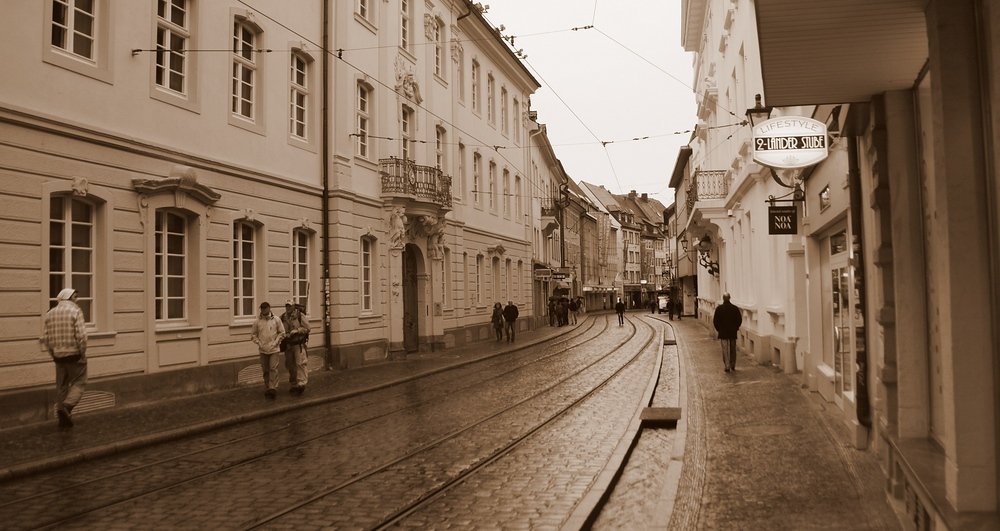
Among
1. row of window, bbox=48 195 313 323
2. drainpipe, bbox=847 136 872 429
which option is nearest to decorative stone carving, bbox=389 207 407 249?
row of window, bbox=48 195 313 323

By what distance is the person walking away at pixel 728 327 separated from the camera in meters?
18.3

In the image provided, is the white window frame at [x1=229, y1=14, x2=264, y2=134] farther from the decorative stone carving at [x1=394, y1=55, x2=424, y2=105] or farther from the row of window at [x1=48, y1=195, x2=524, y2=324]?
the decorative stone carving at [x1=394, y1=55, x2=424, y2=105]

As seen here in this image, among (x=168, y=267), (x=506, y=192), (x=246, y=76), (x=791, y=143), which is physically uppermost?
(x=506, y=192)

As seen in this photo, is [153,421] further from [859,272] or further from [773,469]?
[859,272]

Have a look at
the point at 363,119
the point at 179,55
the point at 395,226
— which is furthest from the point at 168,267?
the point at 363,119

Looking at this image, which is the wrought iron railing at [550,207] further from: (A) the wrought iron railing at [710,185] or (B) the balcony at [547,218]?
(A) the wrought iron railing at [710,185]

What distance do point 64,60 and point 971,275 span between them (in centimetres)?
1313

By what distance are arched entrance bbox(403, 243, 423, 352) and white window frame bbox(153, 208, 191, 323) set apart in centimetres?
1226

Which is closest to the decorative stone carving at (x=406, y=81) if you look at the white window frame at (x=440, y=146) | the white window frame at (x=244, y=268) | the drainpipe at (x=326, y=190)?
the white window frame at (x=440, y=146)

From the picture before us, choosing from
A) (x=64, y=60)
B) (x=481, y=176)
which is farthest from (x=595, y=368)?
(x=481, y=176)

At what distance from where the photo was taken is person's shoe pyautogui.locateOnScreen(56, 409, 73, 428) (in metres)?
11.4

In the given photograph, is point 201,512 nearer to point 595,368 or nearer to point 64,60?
point 64,60

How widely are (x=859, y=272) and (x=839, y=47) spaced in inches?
170

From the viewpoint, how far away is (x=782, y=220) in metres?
14.5
